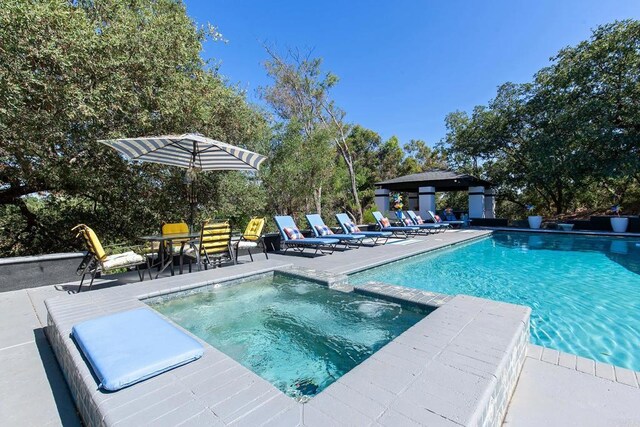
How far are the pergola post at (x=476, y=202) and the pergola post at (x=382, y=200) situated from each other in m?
4.98

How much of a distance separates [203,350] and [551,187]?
21.2 m

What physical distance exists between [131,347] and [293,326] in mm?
1724

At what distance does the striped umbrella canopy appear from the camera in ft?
16.2

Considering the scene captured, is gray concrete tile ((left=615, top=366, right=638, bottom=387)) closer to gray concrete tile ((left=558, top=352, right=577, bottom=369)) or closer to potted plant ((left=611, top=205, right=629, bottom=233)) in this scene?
gray concrete tile ((left=558, top=352, right=577, bottom=369))

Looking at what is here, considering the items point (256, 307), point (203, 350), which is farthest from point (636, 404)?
point (256, 307)

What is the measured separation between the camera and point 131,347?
2.05 metres

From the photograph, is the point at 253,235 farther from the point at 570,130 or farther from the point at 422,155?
the point at 422,155

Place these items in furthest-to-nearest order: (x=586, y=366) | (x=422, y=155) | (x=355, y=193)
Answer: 1. (x=422, y=155)
2. (x=355, y=193)
3. (x=586, y=366)

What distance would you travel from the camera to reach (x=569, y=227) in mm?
13359

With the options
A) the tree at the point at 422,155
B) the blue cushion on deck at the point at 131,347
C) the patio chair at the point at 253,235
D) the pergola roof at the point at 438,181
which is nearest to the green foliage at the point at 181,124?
the pergola roof at the point at 438,181

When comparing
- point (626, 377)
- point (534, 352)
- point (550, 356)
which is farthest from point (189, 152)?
point (626, 377)

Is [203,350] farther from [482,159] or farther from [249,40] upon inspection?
[482,159]

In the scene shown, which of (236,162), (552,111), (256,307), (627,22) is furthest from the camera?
(552,111)

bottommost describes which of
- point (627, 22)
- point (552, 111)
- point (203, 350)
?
point (203, 350)
